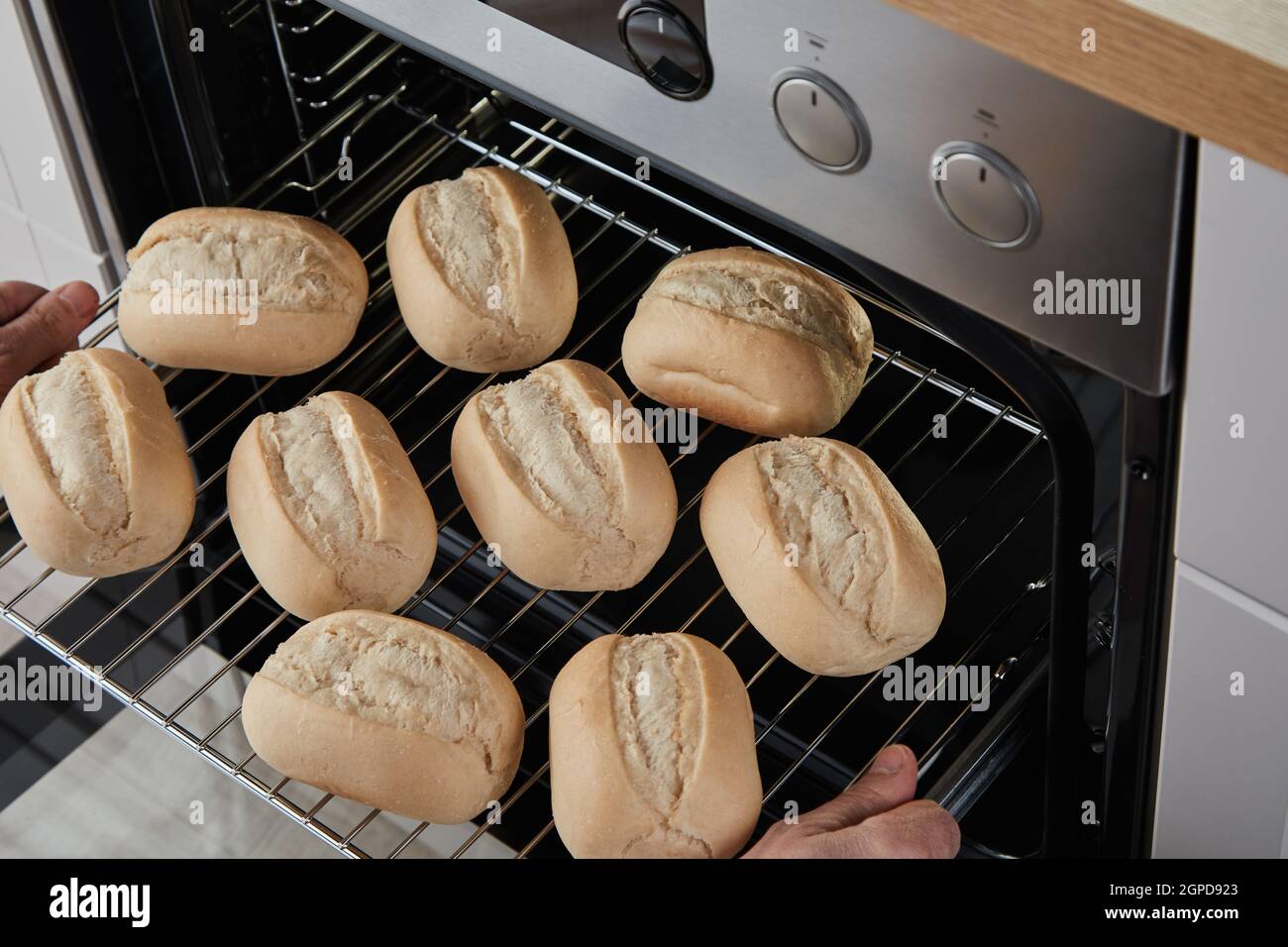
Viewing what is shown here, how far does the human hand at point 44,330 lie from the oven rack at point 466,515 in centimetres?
3

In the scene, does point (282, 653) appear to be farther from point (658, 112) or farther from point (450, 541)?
point (658, 112)

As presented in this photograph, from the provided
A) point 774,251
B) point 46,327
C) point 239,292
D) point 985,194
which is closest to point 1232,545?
point 985,194

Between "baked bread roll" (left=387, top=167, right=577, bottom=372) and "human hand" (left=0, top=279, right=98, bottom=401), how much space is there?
0.88ft

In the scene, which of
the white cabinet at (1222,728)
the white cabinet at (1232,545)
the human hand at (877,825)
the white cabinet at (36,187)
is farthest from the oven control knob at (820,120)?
the white cabinet at (36,187)

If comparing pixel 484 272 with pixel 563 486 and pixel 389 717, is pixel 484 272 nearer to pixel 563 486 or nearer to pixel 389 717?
pixel 563 486

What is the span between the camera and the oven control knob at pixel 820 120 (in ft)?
2.31

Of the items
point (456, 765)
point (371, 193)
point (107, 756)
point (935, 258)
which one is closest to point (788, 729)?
point (456, 765)

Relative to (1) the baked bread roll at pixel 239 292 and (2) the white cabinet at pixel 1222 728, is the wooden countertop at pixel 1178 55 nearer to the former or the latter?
(2) the white cabinet at pixel 1222 728

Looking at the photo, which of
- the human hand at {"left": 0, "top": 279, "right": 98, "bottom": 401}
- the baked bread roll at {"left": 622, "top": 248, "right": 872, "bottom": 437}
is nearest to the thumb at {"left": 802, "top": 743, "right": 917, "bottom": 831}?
the baked bread roll at {"left": 622, "top": 248, "right": 872, "bottom": 437}

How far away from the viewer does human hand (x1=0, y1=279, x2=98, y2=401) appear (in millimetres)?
1229

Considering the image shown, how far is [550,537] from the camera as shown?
1.06 meters

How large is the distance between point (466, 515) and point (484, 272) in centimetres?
20

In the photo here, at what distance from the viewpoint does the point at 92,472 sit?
1.08 meters

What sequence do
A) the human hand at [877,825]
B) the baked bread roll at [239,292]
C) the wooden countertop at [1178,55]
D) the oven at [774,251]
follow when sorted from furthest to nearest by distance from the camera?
the baked bread roll at [239,292] < the human hand at [877,825] < the oven at [774,251] < the wooden countertop at [1178,55]
